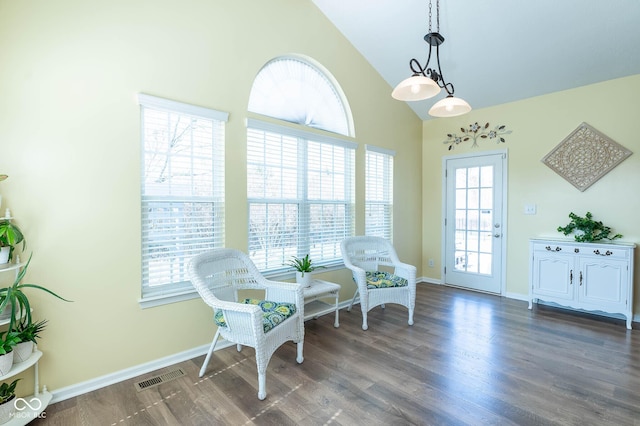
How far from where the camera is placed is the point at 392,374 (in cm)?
241

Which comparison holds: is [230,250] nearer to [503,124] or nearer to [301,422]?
[301,422]

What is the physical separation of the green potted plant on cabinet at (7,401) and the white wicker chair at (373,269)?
8.66ft

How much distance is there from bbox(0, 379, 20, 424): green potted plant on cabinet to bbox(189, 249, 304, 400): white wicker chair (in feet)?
3.46

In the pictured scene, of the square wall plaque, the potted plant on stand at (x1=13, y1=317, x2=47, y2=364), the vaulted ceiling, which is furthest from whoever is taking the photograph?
the square wall plaque

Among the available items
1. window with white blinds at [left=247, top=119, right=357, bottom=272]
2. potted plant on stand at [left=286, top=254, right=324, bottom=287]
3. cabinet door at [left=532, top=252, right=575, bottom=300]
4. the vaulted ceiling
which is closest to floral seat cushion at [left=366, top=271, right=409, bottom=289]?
window with white blinds at [left=247, top=119, right=357, bottom=272]

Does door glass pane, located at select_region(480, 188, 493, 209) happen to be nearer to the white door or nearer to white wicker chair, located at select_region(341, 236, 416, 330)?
the white door

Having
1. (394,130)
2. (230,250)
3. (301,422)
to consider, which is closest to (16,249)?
(230,250)

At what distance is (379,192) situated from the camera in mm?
4512

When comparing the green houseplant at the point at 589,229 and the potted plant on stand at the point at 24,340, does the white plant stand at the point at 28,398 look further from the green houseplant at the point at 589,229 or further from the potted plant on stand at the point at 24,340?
the green houseplant at the point at 589,229

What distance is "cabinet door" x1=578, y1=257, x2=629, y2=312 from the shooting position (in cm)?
333

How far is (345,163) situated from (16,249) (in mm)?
3119

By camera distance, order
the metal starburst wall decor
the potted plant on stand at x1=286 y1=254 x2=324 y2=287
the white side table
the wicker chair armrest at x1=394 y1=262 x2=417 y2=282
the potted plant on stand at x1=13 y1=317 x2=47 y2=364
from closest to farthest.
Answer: the potted plant on stand at x1=13 y1=317 x2=47 y2=364 < the white side table < the potted plant on stand at x1=286 y1=254 x2=324 y2=287 < the wicker chair armrest at x1=394 y1=262 x2=417 y2=282 < the metal starburst wall decor

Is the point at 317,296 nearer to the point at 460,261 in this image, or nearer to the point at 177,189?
the point at 177,189

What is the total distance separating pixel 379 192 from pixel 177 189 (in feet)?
9.07
